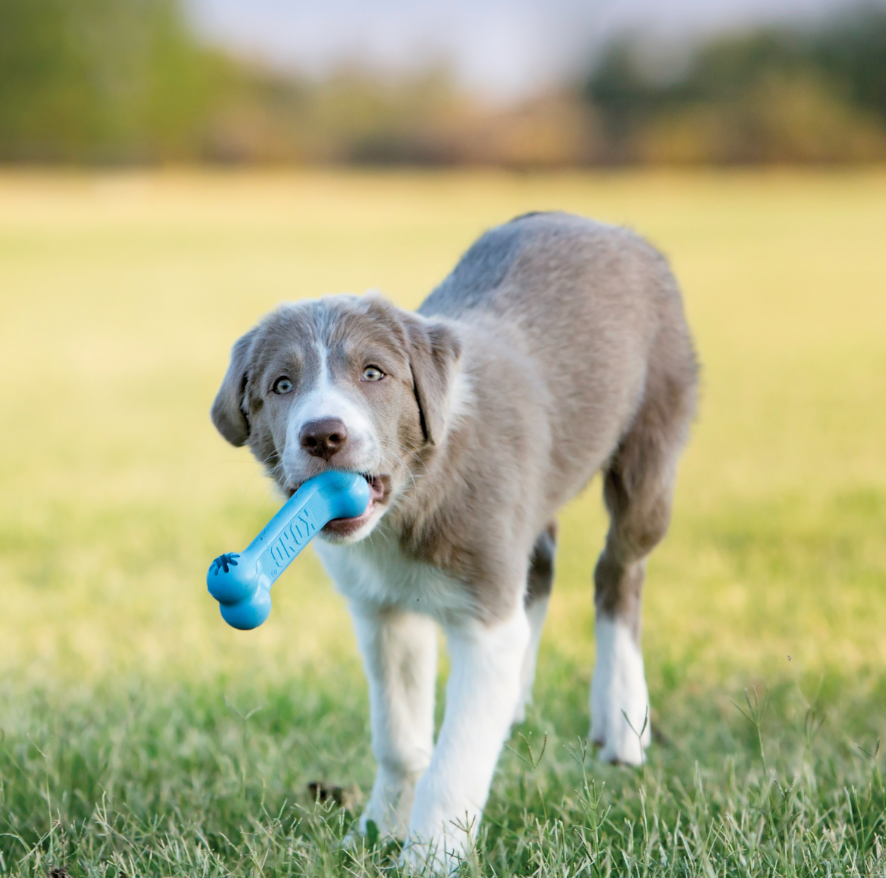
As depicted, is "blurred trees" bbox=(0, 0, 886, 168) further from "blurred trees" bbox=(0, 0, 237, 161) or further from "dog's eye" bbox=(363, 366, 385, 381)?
"dog's eye" bbox=(363, 366, 385, 381)

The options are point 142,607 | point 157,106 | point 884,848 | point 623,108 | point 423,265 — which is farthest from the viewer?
point 157,106

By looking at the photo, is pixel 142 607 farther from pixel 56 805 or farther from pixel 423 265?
pixel 423 265

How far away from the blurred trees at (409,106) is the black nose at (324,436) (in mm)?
47298

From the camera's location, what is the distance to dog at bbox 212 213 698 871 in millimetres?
3457

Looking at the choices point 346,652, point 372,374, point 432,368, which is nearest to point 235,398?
point 372,374

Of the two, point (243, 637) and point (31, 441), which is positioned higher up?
point (243, 637)

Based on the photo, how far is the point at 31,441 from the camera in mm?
11383

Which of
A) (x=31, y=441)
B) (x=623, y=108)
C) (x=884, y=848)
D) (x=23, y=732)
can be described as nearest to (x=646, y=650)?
(x=884, y=848)

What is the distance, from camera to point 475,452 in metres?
3.77

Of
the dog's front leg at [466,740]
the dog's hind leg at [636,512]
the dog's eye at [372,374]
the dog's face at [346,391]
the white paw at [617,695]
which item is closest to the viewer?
the dog's face at [346,391]

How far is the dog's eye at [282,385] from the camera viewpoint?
3477 millimetres

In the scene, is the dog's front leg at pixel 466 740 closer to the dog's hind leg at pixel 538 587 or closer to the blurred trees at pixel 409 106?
the dog's hind leg at pixel 538 587

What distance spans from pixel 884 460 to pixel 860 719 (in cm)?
550

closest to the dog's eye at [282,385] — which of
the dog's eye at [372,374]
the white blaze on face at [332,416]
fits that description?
the white blaze on face at [332,416]
